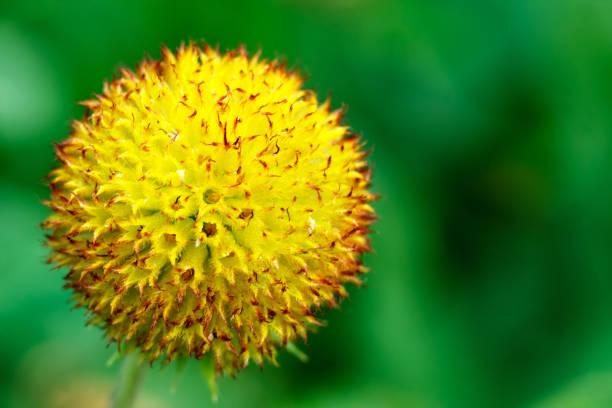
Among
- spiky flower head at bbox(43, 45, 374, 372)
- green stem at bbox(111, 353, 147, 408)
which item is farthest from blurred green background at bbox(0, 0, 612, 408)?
spiky flower head at bbox(43, 45, 374, 372)

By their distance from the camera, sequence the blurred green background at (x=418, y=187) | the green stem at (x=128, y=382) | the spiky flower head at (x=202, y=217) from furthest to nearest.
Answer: the blurred green background at (x=418, y=187), the green stem at (x=128, y=382), the spiky flower head at (x=202, y=217)

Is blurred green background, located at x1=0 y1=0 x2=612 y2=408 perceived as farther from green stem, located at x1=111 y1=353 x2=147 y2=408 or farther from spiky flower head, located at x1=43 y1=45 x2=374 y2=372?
spiky flower head, located at x1=43 y1=45 x2=374 y2=372

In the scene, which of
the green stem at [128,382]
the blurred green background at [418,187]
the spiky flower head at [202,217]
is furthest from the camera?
the blurred green background at [418,187]

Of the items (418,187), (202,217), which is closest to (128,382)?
(202,217)

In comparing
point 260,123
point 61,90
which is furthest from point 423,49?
point 260,123

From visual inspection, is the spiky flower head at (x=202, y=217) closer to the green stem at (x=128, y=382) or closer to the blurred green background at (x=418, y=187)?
the green stem at (x=128, y=382)

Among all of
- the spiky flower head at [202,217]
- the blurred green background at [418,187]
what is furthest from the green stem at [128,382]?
the blurred green background at [418,187]

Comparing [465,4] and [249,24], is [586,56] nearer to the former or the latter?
[465,4]
